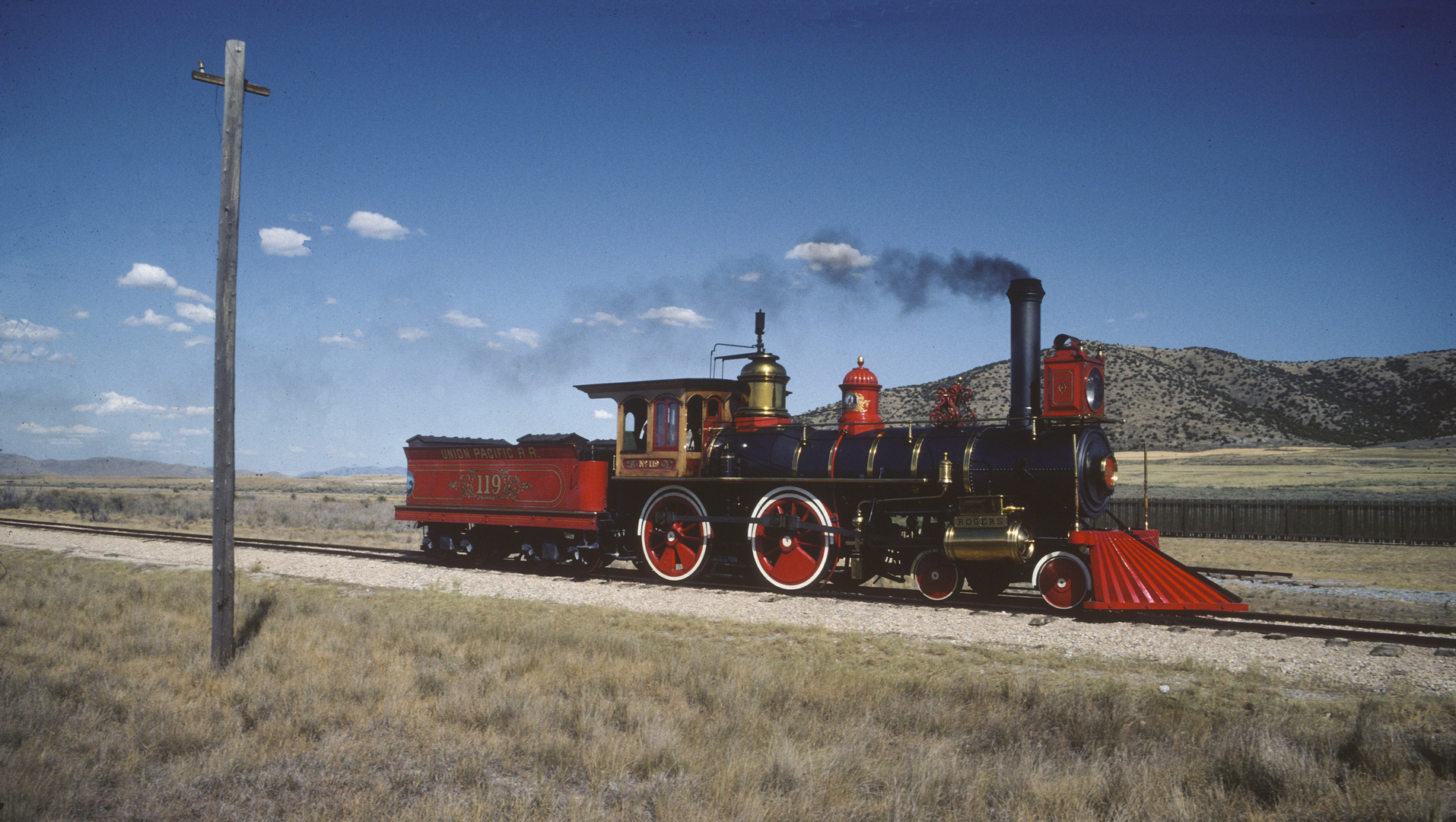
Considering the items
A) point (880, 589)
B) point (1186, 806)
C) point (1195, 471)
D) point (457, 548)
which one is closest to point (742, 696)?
point (1186, 806)

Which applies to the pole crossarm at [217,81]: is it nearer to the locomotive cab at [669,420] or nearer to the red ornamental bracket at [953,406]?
the locomotive cab at [669,420]

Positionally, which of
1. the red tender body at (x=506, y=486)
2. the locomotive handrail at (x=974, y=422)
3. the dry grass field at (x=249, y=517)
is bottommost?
the dry grass field at (x=249, y=517)

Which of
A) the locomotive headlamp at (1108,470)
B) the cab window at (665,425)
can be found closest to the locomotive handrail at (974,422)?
the locomotive headlamp at (1108,470)

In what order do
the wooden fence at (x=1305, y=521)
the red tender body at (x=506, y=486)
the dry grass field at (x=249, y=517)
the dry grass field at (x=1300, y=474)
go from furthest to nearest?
the dry grass field at (x=1300, y=474) → the dry grass field at (x=249, y=517) → the wooden fence at (x=1305, y=521) → the red tender body at (x=506, y=486)

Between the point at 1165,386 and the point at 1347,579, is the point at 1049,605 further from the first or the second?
the point at 1165,386


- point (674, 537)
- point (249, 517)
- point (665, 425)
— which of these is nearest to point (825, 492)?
point (674, 537)

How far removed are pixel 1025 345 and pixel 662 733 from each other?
804cm

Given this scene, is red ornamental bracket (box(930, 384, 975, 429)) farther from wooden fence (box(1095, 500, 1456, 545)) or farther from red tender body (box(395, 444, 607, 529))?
wooden fence (box(1095, 500, 1456, 545))

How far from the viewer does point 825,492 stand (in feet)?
43.4

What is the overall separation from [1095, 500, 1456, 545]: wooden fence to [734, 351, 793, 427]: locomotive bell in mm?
11265

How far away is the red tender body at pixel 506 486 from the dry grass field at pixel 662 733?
20.4ft

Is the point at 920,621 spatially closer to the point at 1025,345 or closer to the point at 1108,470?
the point at 1108,470

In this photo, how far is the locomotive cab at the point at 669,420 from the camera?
14398 mm

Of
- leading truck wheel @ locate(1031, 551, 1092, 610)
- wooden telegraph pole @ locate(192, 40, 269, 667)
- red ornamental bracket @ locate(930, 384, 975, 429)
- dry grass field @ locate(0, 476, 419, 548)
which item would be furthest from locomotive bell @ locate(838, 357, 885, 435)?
dry grass field @ locate(0, 476, 419, 548)
